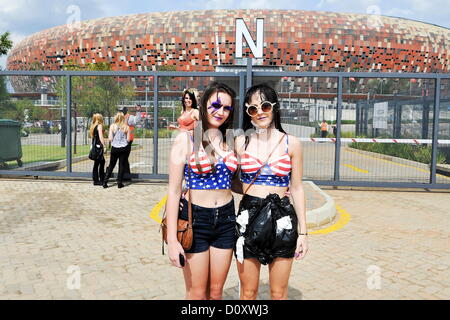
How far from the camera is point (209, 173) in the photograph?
2457 millimetres

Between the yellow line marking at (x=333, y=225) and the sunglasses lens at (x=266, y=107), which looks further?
the yellow line marking at (x=333, y=225)

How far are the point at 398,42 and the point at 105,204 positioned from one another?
9189cm

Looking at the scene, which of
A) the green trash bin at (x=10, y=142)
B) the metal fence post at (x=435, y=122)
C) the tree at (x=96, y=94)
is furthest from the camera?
the green trash bin at (x=10, y=142)

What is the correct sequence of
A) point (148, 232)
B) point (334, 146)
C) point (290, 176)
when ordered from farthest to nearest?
point (334, 146), point (148, 232), point (290, 176)

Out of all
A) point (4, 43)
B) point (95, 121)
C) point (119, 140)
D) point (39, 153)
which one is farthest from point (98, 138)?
point (4, 43)

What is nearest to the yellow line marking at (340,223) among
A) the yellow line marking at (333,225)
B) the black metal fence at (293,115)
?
the yellow line marking at (333,225)

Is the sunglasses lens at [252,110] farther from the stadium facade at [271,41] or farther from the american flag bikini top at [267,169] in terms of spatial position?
the stadium facade at [271,41]

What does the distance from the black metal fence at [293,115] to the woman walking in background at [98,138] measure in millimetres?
638

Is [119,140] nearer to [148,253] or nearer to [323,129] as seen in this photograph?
[148,253]

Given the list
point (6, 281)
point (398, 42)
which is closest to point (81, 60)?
point (398, 42)

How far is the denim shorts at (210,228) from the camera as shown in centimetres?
244

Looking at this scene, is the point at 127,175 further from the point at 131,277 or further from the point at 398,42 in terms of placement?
the point at 398,42

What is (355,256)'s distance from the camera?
482cm

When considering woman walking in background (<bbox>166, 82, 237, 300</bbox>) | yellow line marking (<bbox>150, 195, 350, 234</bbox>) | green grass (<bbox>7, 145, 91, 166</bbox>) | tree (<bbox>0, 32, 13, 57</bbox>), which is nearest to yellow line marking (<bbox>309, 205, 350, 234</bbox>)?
yellow line marking (<bbox>150, 195, 350, 234</bbox>)
